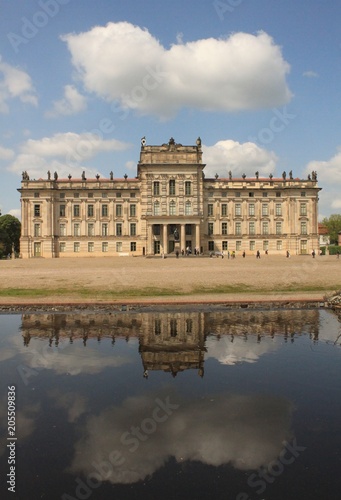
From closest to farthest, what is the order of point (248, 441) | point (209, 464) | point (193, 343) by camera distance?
1. point (209, 464)
2. point (248, 441)
3. point (193, 343)

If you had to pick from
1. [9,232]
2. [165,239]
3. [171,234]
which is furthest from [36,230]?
[171,234]

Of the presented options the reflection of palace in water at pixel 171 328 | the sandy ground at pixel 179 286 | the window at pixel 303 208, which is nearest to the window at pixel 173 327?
the reflection of palace in water at pixel 171 328

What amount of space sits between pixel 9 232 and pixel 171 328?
92263 millimetres

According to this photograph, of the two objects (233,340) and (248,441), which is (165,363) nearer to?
(233,340)

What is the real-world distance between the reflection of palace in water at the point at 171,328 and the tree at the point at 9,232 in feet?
274

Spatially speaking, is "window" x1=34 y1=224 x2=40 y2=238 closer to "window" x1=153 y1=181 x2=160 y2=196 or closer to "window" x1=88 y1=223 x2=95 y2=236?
"window" x1=88 y1=223 x2=95 y2=236

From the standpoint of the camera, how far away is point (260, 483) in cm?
521

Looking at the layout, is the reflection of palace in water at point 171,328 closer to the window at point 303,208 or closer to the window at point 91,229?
the window at point 91,229

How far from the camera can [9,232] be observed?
317 feet

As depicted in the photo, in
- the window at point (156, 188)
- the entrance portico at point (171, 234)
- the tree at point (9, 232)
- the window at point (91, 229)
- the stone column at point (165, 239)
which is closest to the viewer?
the stone column at point (165, 239)

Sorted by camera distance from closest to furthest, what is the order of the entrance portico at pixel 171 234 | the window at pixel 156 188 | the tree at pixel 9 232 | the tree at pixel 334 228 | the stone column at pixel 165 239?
the stone column at pixel 165 239 → the entrance portico at pixel 171 234 → the window at pixel 156 188 → the tree at pixel 9 232 → the tree at pixel 334 228

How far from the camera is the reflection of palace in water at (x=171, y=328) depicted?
10803mm

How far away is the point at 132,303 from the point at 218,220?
204ft

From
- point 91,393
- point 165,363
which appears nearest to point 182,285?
point 165,363
